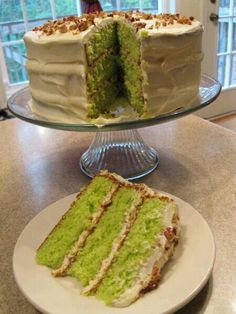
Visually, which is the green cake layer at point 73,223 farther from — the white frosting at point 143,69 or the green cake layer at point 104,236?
the white frosting at point 143,69

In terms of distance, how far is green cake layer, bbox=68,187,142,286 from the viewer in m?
0.65

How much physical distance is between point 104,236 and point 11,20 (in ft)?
6.62

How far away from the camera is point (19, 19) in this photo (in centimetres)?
235

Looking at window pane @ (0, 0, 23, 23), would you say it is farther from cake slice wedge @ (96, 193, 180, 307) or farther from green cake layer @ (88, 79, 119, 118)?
cake slice wedge @ (96, 193, 180, 307)

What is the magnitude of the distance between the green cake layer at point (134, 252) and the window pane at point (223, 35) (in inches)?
104

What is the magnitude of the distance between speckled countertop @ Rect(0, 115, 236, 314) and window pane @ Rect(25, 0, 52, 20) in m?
1.16

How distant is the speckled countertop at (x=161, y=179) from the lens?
0.67 meters

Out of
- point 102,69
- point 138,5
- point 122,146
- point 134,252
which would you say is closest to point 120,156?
point 122,146

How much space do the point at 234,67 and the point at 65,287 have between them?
2990 millimetres

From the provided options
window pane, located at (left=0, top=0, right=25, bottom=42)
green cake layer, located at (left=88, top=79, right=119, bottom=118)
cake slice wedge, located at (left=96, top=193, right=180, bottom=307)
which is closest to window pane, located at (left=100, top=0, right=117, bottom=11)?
window pane, located at (left=0, top=0, right=25, bottom=42)

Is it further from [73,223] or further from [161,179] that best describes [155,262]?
[161,179]

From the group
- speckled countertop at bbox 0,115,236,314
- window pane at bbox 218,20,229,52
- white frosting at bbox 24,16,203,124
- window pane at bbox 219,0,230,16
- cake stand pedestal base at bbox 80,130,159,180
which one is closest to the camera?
speckled countertop at bbox 0,115,236,314

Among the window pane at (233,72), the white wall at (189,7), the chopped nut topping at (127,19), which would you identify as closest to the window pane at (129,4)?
the white wall at (189,7)

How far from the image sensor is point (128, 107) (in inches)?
45.1
